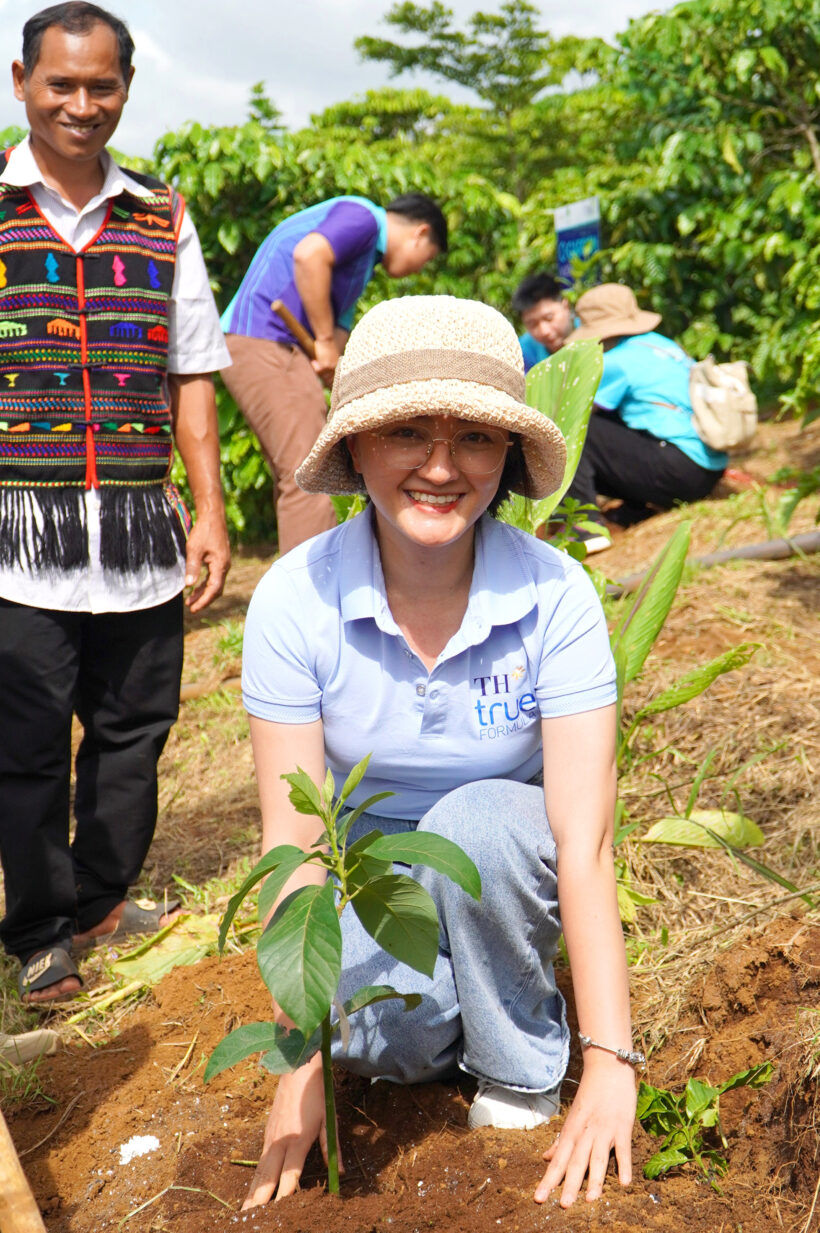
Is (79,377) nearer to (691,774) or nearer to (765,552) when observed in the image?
(691,774)

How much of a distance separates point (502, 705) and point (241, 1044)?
600 millimetres

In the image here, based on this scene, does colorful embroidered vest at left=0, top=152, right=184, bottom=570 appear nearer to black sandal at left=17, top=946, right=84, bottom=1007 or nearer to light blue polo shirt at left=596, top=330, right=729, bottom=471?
black sandal at left=17, top=946, right=84, bottom=1007

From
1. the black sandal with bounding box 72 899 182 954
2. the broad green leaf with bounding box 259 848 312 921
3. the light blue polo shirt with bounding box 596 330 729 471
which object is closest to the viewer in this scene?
the broad green leaf with bounding box 259 848 312 921

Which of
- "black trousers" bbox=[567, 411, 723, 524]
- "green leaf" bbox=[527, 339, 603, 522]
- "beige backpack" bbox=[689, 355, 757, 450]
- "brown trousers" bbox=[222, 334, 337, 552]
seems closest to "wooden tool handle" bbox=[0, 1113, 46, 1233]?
"green leaf" bbox=[527, 339, 603, 522]

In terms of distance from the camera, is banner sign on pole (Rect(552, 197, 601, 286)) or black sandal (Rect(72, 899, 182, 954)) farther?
banner sign on pole (Rect(552, 197, 601, 286))

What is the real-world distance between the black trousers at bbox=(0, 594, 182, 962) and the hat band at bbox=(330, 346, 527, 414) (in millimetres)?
1048

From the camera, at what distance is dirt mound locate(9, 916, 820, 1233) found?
1488 millimetres

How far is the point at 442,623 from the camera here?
1739 mm

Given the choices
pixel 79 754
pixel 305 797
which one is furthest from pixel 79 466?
pixel 305 797

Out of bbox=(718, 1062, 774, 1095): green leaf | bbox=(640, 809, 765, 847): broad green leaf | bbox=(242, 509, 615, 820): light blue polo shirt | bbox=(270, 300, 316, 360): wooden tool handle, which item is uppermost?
bbox=(270, 300, 316, 360): wooden tool handle

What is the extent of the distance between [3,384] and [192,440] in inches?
17.1

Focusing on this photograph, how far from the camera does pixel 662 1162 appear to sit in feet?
5.07

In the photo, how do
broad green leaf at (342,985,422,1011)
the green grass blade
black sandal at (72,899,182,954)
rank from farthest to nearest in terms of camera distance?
black sandal at (72,899,182,954)
the green grass blade
broad green leaf at (342,985,422,1011)

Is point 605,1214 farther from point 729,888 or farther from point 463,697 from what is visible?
point 729,888
